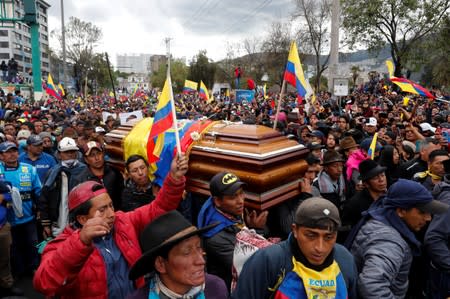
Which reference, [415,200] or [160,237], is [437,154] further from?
[160,237]

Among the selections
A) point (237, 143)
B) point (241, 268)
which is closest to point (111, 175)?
point (237, 143)

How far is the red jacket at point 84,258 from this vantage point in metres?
1.69

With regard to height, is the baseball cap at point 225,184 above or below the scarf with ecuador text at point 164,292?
above

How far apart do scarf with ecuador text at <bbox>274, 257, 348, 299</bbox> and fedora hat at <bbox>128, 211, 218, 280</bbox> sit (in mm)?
495

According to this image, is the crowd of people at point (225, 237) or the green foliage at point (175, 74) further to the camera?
the green foliage at point (175, 74)

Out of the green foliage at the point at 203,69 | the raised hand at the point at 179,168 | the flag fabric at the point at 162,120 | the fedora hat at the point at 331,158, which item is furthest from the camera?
the green foliage at the point at 203,69

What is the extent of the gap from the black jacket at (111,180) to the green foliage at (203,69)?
5295cm

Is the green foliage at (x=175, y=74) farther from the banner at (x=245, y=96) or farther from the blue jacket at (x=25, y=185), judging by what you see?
the blue jacket at (x=25, y=185)

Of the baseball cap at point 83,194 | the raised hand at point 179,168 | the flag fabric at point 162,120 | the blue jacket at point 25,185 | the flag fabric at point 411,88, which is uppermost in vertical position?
the flag fabric at point 411,88

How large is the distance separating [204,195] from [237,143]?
523 millimetres

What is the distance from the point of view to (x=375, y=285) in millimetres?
1802

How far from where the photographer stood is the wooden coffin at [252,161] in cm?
253

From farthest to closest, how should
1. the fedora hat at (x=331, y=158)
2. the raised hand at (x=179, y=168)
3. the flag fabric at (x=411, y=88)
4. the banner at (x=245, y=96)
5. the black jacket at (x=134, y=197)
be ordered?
the banner at (x=245, y=96) < the flag fabric at (x=411, y=88) < the fedora hat at (x=331, y=158) < the black jacket at (x=134, y=197) < the raised hand at (x=179, y=168)

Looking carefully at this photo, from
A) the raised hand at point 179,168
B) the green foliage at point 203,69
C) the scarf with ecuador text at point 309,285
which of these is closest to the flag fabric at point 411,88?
the raised hand at point 179,168
